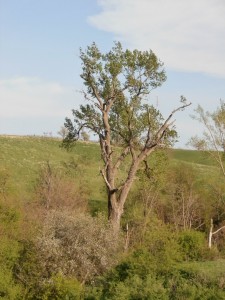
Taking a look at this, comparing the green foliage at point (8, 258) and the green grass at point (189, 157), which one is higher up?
the green grass at point (189, 157)

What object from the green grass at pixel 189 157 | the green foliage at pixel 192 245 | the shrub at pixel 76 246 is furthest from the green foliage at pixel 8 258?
the green grass at pixel 189 157

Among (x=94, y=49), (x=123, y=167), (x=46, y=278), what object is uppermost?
(x=94, y=49)

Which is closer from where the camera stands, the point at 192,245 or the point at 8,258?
the point at 8,258

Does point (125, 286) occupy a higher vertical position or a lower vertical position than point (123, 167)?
lower

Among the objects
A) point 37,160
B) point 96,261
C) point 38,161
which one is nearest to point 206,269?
point 96,261

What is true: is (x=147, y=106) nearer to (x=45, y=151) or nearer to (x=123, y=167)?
(x=123, y=167)

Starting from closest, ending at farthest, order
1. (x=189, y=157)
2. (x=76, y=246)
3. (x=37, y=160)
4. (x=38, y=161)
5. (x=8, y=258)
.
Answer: (x=76, y=246), (x=8, y=258), (x=38, y=161), (x=37, y=160), (x=189, y=157)

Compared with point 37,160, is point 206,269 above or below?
below

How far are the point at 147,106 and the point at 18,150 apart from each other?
43910 millimetres

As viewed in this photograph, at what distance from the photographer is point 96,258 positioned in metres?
30.3

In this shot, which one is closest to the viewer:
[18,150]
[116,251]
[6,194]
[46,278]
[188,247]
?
[46,278]

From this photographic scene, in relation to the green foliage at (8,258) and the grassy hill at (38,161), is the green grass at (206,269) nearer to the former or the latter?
the green foliage at (8,258)

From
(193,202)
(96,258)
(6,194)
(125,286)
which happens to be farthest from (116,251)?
(193,202)

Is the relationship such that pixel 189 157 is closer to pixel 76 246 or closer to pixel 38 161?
pixel 38 161
